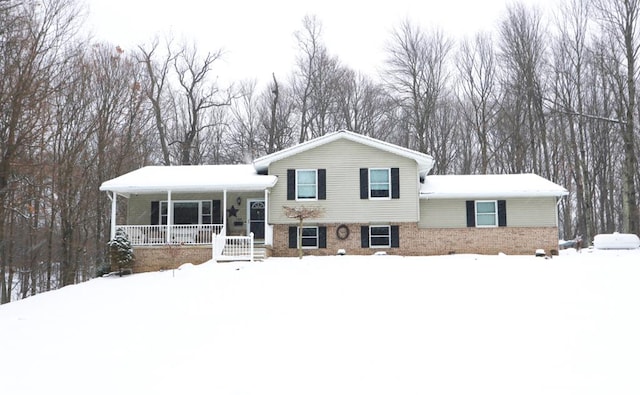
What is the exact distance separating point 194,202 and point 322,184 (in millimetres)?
5471

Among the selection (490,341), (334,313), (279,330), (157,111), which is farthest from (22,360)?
(157,111)

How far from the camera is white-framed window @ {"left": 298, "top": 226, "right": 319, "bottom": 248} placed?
2369 cm

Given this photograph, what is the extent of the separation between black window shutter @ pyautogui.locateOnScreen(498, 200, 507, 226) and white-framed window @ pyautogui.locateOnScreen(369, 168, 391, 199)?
4604 millimetres

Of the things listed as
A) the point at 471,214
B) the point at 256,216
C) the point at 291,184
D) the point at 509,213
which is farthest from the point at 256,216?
→ the point at 509,213

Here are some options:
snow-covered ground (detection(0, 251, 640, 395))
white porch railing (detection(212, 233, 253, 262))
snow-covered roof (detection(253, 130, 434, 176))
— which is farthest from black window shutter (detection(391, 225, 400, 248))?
snow-covered ground (detection(0, 251, 640, 395))

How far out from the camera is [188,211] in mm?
24562

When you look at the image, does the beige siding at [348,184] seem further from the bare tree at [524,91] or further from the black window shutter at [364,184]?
the bare tree at [524,91]

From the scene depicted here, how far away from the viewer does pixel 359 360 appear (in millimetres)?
8477

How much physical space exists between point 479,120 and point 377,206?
16435mm

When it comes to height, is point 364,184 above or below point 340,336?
above

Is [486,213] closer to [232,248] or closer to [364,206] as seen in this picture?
[364,206]

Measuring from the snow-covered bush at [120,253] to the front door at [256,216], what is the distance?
4.92 m

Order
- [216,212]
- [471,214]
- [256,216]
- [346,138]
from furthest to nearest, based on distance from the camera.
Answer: [216,212], [256,216], [471,214], [346,138]

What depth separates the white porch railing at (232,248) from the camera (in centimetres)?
2069
